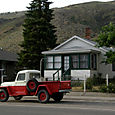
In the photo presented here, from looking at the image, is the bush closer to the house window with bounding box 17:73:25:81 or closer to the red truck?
the red truck

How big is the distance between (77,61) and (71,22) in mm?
88471

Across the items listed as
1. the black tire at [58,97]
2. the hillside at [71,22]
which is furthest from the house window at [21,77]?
the hillside at [71,22]

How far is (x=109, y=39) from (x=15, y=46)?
2660 inches

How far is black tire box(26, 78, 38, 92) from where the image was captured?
1800cm

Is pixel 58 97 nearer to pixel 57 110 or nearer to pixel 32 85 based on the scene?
pixel 32 85

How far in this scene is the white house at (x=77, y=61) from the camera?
100ft

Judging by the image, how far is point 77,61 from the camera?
103 feet

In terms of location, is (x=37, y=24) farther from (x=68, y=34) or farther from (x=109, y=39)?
(x=68, y=34)

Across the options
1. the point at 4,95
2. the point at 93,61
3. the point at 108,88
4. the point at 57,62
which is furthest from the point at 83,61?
the point at 4,95

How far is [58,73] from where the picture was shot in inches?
1184

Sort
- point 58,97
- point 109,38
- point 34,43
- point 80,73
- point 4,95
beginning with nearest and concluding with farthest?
point 58,97, point 4,95, point 109,38, point 80,73, point 34,43

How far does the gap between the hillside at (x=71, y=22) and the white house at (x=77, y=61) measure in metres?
53.6


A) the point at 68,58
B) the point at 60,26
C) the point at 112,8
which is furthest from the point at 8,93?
the point at 112,8

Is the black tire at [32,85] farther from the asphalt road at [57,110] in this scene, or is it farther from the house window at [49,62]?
the house window at [49,62]
